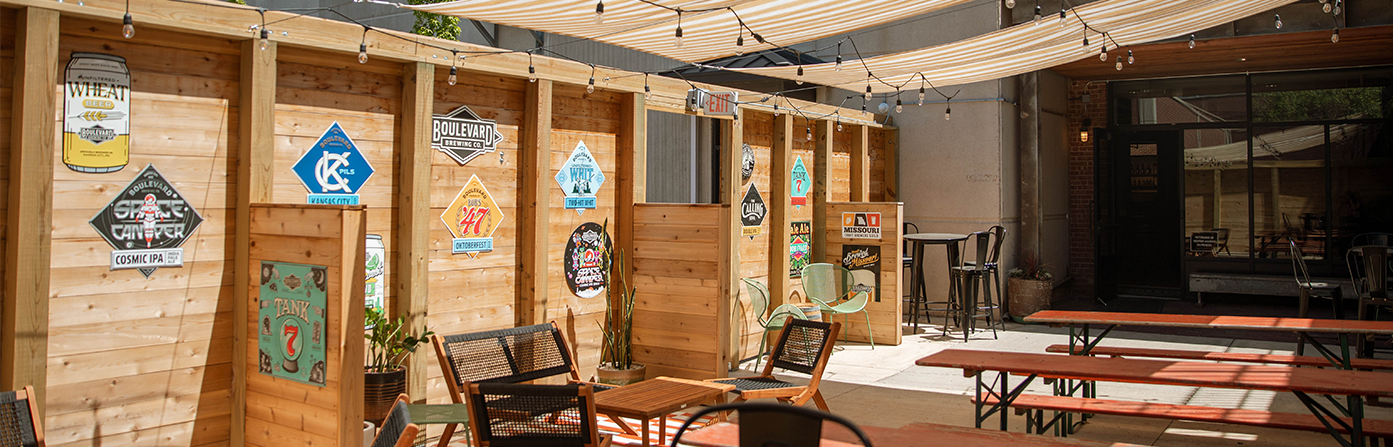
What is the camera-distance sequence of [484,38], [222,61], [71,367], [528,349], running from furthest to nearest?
[484,38] → [528,349] → [222,61] → [71,367]

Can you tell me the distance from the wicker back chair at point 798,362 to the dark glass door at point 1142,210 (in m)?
7.60

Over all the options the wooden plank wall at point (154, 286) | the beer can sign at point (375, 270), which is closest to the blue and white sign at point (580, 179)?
the beer can sign at point (375, 270)

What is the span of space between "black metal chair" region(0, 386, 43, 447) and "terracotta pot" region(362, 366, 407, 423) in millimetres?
1442

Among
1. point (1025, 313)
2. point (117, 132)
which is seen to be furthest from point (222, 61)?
point (1025, 313)

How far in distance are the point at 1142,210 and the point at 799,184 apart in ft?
18.5

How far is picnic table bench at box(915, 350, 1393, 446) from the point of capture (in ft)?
12.3

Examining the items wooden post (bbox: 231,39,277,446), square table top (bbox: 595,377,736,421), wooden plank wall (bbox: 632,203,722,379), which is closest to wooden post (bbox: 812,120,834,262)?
wooden plank wall (bbox: 632,203,722,379)

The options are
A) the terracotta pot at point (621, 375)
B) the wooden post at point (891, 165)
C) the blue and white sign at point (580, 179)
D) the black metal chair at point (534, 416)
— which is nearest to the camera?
the black metal chair at point (534, 416)

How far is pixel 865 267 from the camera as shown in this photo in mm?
8469

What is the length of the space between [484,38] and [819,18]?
8.48m

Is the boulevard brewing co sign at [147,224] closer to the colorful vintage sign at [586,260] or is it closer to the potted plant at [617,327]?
the colorful vintage sign at [586,260]

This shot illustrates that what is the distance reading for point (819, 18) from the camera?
4875mm

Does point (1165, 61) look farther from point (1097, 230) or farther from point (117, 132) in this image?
point (117, 132)

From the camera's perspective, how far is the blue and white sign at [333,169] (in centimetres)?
441
